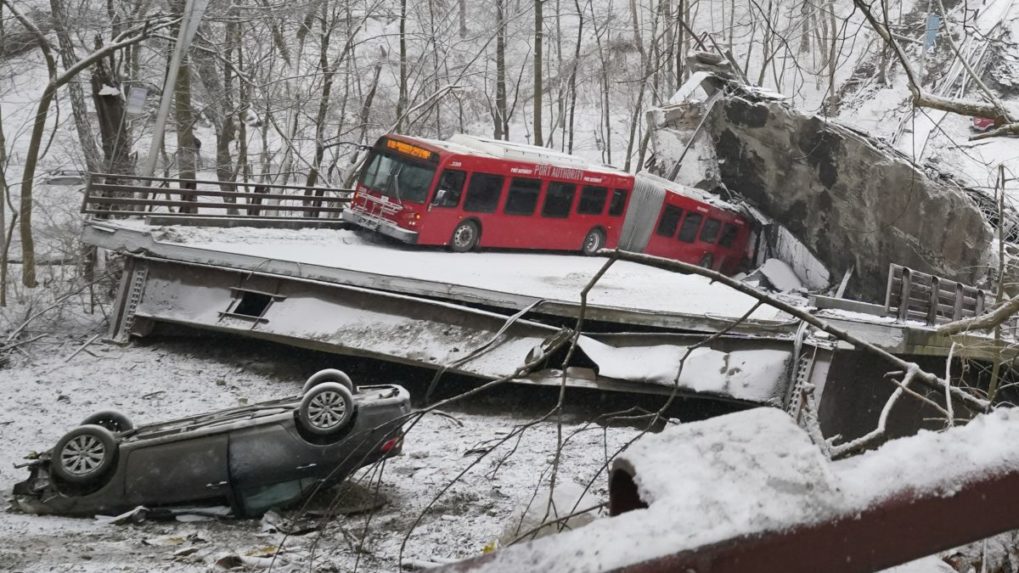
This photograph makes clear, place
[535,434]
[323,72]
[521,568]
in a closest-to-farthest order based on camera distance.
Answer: [521,568] → [535,434] → [323,72]

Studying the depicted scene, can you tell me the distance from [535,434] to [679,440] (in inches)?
397

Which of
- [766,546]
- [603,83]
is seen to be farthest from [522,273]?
[603,83]

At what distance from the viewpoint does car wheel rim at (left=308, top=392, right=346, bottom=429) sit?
27.2 feet

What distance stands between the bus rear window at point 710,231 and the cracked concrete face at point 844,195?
2.53 meters

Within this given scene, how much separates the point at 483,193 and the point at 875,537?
18.5m

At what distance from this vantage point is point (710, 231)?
26.7 m

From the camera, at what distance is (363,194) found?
19297 mm

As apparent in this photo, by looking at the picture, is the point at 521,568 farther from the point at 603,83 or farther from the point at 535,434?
the point at 603,83

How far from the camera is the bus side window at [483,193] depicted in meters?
19.3

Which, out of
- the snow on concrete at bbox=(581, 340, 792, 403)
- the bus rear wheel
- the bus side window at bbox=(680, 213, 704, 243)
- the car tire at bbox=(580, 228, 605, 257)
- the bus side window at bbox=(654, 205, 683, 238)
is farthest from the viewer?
the bus side window at bbox=(680, 213, 704, 243)

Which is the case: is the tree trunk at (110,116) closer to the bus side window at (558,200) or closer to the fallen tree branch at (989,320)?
the bus side window at (558,200)

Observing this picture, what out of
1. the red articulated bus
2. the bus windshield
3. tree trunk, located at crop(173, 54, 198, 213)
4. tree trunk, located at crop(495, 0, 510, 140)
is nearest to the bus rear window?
the red articulated bus

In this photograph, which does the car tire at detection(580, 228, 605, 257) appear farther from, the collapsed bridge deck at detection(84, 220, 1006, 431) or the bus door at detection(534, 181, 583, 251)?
the collapsed bridge deck at detection(84, 220, 1006, 431)

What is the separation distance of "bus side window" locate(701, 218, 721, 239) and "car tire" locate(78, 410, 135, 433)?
19.7 metres
